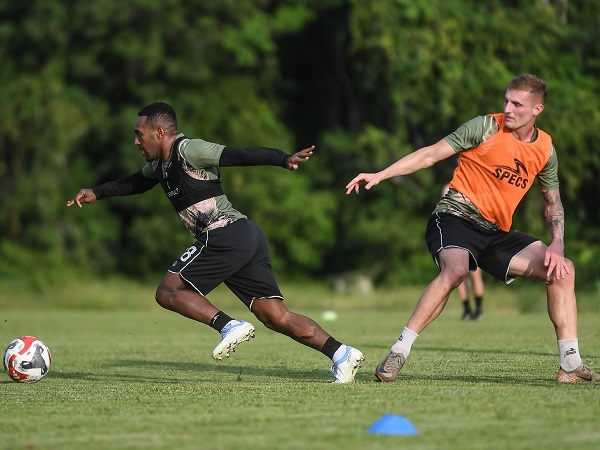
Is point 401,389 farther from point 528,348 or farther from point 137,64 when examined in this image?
point 137,64

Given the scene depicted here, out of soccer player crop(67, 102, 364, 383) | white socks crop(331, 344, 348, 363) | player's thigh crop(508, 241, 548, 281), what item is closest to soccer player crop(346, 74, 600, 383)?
player's thigh crop(508, 241, 548, 281)

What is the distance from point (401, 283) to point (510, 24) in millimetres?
8701

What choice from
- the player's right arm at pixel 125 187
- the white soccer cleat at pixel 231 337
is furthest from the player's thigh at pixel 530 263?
the player's right arm at pixel 125 187

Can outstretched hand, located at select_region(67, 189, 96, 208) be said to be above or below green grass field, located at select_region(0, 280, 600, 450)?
above

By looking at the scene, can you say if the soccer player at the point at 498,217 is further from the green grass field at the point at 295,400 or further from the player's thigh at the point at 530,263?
the green grass field at the point at 295,400

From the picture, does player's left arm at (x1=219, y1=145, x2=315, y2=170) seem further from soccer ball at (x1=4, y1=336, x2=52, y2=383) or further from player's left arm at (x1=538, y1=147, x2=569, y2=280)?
soccer ball at (x1=4, y1=336, x2=52, y2=383)

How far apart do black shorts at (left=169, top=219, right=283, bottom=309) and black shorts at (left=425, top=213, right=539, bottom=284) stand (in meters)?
1.33

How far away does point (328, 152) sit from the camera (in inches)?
1442

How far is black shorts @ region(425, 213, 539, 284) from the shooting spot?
8039 millimetres

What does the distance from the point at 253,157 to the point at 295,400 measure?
5.76 feet

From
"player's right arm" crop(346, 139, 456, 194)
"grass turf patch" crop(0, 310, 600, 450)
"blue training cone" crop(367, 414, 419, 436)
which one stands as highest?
"player's right arm" crop(346, 139, 456, 194)

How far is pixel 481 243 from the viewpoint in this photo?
8.05 m

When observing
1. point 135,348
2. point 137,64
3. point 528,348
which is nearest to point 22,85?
point 137,64

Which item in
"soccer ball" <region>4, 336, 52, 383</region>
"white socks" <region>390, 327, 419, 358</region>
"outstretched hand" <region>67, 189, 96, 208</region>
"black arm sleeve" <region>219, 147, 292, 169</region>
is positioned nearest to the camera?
"black arm sleeve" <region>219, 147, 292, 169</region>
